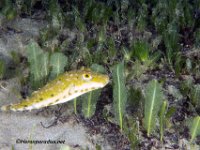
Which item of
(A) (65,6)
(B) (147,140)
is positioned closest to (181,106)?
(B) (147,140)

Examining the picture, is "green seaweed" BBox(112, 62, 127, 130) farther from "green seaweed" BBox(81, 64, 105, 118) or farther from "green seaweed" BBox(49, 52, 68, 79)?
"green seaweed" BBox(49, 52, 68, 79)

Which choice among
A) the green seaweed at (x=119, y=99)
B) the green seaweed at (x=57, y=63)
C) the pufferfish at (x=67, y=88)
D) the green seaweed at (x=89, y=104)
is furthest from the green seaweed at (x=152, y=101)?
the green seaweed at (x=57, y=63)

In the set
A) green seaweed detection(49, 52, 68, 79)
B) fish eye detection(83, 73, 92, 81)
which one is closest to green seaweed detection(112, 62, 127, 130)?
fish eye detection(83, 73, 92, 81)

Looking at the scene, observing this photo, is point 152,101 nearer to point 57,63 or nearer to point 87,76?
point 87,76

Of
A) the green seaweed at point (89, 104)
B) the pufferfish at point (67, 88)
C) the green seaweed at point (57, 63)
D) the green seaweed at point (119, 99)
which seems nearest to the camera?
the pufferfish at point (67, 88)

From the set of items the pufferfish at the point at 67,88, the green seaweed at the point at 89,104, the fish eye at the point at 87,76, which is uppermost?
the fish eye at the point at 87,76

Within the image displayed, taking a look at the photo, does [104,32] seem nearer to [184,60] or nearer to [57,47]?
[57,47]

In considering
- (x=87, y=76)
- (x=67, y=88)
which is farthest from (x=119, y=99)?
(x=67, y=88)

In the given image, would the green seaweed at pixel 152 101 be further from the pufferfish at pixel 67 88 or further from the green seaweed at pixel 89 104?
the green seaweed at pixel 89 104
